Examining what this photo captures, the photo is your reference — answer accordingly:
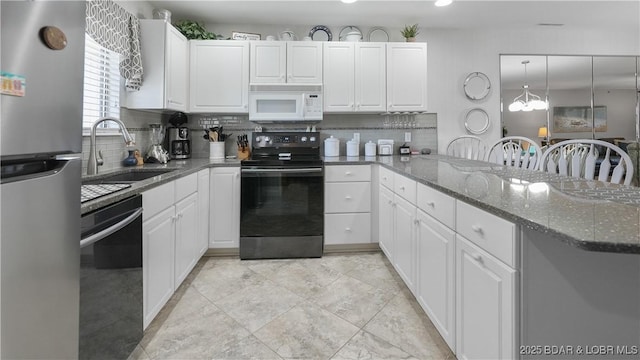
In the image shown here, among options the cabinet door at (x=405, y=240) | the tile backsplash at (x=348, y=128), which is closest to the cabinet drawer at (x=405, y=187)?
the cabinet door at (x=405, y=240)

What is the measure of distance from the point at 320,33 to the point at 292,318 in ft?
9.53

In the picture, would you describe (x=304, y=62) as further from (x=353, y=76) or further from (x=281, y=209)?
(x=281, y=209)

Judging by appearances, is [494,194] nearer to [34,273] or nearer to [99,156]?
[34,273]

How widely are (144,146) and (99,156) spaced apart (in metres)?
0.81

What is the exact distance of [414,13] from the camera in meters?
3.25

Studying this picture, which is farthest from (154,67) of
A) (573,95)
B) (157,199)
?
(573,95)

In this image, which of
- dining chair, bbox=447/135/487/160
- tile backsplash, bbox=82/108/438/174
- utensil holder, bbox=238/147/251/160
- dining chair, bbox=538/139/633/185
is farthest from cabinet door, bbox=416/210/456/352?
dining chair, bbox=447/135/487/160

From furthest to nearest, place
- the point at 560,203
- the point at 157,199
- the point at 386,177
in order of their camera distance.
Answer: the point at 386,177 < the point at 157,199 < the point at 560,203

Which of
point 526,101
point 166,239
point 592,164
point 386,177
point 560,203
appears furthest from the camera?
point 526,101

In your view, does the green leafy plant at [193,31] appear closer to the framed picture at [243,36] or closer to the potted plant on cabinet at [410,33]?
the framed picture at [243,36]

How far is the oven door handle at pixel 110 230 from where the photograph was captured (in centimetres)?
109

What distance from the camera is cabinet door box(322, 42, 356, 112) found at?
10.5ft

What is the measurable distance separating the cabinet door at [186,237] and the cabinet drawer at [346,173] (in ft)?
3.79

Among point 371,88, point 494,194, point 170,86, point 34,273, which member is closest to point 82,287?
point 34,273
